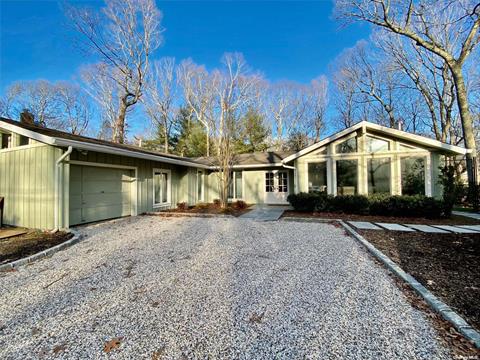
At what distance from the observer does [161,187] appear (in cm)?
1053

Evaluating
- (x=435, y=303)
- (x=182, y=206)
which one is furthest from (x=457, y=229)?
(x=182, y=206)

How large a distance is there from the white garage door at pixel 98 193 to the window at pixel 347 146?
8.58 metres

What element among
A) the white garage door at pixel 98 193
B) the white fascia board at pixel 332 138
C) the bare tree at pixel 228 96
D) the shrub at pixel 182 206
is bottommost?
the shrub at pixel 182 206

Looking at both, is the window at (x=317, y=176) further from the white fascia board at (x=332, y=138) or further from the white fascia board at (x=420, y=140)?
the white fascia board at (x=420, y=140)

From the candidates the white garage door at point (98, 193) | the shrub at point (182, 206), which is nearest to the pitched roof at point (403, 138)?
the shrub at point (182, 206)

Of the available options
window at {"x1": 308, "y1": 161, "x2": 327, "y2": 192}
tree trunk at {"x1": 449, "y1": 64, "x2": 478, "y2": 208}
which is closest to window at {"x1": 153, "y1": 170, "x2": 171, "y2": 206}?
window at {"x1": 308, "y1": 161, "x2": 327, "y2": 192}

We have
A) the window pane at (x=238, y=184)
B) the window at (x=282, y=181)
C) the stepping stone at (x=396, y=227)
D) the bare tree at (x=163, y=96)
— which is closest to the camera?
the stepping stone at (x=396, y=227)

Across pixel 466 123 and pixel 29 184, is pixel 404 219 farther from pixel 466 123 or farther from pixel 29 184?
pixel 29 184

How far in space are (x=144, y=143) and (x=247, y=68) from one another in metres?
13.5

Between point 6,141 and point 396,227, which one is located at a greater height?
point 6,141

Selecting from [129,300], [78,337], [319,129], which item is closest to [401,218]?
[129,300]

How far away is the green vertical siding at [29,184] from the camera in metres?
6.18

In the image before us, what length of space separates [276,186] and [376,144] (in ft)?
17.6

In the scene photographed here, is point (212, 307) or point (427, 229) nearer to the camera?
point (212, 307)
